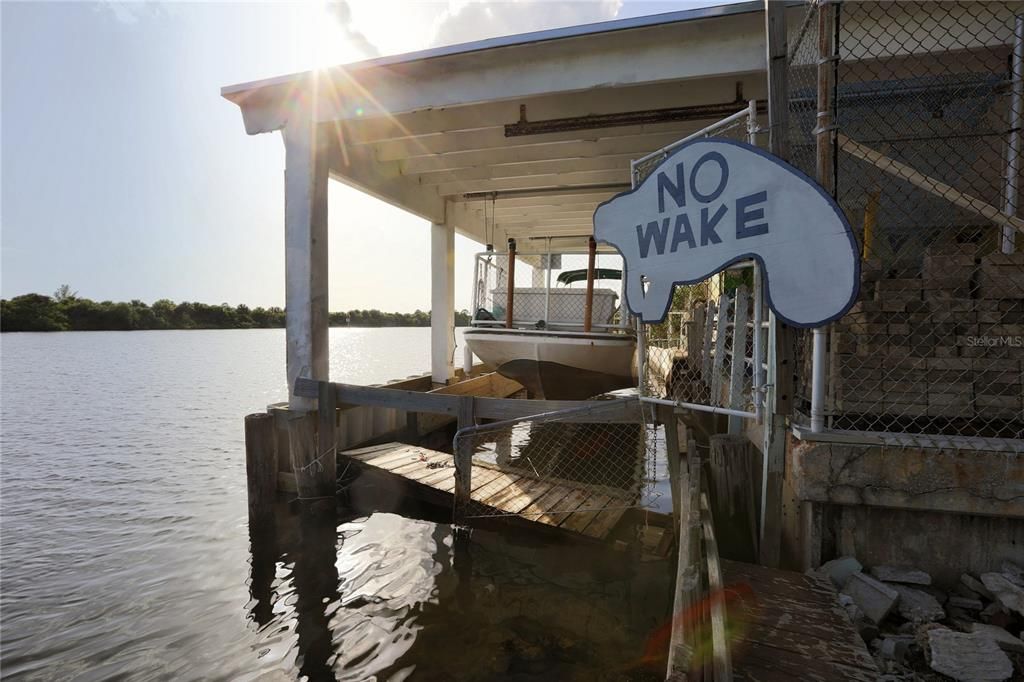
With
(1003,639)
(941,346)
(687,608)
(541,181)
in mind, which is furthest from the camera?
(541,181)

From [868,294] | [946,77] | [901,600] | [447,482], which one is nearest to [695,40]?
[946,77]

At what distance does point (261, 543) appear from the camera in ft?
21.4

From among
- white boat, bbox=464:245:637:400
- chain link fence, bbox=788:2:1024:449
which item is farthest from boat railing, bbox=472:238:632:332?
chain link fence, bbox=788:2:1024:449

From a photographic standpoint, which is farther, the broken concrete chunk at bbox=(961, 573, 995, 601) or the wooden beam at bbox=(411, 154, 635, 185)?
the wooden beam at bbox=(411, 154, 635, 185)

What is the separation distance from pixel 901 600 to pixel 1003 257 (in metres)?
2.82

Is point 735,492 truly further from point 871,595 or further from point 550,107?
point 550,107

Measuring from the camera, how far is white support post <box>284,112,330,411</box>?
734 cm

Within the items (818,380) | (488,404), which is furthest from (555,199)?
(818,380)

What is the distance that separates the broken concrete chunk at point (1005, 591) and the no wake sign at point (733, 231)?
209 centimetres

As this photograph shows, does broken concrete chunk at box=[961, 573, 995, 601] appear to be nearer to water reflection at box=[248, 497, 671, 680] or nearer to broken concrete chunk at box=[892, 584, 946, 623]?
broken concrete chunk at box=[892, 584, 946, 623]

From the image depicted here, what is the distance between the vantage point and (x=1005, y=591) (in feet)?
9.64

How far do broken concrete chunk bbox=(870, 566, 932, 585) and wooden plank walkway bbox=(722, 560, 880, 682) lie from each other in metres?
0.38

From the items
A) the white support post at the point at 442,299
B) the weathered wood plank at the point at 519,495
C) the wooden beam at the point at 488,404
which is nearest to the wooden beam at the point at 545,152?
the white support post at the point at 442,299

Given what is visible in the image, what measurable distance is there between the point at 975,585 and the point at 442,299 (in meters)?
10.4
